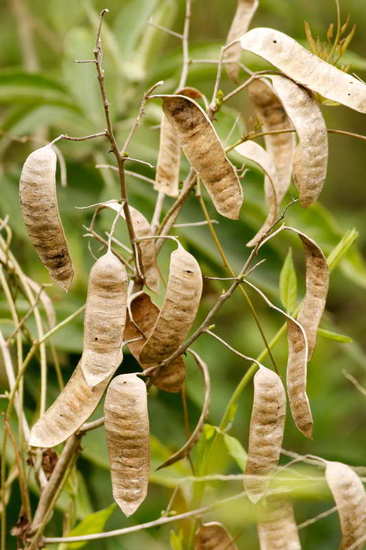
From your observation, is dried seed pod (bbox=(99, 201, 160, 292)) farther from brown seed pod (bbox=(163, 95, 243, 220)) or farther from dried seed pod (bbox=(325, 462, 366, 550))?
dried seed pod (bbox=(325, 462, 366, 550))

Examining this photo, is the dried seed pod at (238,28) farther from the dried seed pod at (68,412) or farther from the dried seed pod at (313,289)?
the dried seed pod at (68,412)

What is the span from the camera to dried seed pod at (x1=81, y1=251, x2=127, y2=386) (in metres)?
0.55

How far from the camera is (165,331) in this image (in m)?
0.58

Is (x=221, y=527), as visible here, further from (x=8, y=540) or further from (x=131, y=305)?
(x=8, y=540)

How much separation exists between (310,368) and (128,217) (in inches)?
41.6

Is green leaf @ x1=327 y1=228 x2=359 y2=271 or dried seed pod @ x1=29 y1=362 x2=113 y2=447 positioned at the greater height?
green leaf @ x1=327 y1=228 x2=359 y2=271

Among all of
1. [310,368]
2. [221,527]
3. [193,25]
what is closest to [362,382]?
[310,368]

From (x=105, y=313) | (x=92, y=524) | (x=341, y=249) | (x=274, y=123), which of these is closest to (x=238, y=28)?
(x=274, y=123)

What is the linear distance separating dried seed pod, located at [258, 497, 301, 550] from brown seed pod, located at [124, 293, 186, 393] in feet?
0.37

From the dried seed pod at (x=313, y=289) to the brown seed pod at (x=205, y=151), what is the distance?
0.16 feet

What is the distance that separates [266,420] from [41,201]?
201 millimetres

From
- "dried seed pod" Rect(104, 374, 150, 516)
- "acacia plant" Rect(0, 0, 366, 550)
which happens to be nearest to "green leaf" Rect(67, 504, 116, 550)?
"acacia plant" Rect(0, 0, 366, 550)

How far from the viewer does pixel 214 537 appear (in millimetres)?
679

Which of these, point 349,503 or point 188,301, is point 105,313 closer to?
point 188,301
